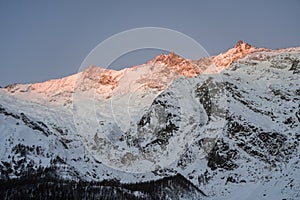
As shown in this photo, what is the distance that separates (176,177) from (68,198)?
4647cm

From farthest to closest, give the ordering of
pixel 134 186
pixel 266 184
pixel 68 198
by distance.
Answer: pixel 134 186 < pixel 266 184 < pixel 68 198

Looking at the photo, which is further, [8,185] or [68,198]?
[8,185]

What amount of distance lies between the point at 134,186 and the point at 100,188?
39.9 ft

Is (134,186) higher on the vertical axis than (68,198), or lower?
higher

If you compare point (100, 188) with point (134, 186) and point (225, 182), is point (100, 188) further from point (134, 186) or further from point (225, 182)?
point (225, 182)

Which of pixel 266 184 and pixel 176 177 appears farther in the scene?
pixel 176 177

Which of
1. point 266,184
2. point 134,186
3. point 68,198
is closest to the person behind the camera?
point 68,198

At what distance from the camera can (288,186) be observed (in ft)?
562

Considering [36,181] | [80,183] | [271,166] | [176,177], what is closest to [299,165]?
[271,166]

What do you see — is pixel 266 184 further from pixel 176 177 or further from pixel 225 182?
pixel 176 177

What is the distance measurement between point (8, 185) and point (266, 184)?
3415 inches

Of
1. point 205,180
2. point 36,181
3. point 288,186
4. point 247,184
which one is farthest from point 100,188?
point 288,186

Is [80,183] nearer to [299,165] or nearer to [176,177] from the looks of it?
[176,177]

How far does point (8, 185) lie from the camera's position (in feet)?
616
